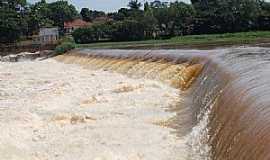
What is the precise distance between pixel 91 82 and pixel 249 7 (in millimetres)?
42729

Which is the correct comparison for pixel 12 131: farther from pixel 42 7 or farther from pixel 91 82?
pixel 42 7

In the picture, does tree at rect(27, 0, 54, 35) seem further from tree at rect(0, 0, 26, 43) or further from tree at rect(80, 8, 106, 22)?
tree at rect(80, 8, 106, 22)

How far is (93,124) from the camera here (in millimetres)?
10078

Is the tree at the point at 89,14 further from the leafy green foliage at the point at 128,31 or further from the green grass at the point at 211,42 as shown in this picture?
the green grass at the point at 211,42

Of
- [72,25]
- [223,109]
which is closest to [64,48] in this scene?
[72,25]

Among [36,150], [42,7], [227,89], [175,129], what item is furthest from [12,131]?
[42,7]

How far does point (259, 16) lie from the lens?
56.1 metres

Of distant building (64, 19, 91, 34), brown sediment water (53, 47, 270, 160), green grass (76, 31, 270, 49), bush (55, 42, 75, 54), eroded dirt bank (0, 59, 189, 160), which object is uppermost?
brown sediment water (53, 47, 270, 160)

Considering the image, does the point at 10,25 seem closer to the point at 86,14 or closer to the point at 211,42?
the point at 211,42

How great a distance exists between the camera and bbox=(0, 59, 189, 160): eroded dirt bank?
25.9 ft

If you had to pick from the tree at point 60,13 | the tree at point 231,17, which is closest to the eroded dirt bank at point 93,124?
the tree at point 231,17

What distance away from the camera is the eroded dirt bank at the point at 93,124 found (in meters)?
7.91

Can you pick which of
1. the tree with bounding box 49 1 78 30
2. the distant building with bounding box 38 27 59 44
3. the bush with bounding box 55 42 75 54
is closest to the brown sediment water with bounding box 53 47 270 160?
A: the bush with bounding box 55 42 75 54

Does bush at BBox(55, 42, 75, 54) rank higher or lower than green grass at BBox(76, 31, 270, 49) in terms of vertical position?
lower
